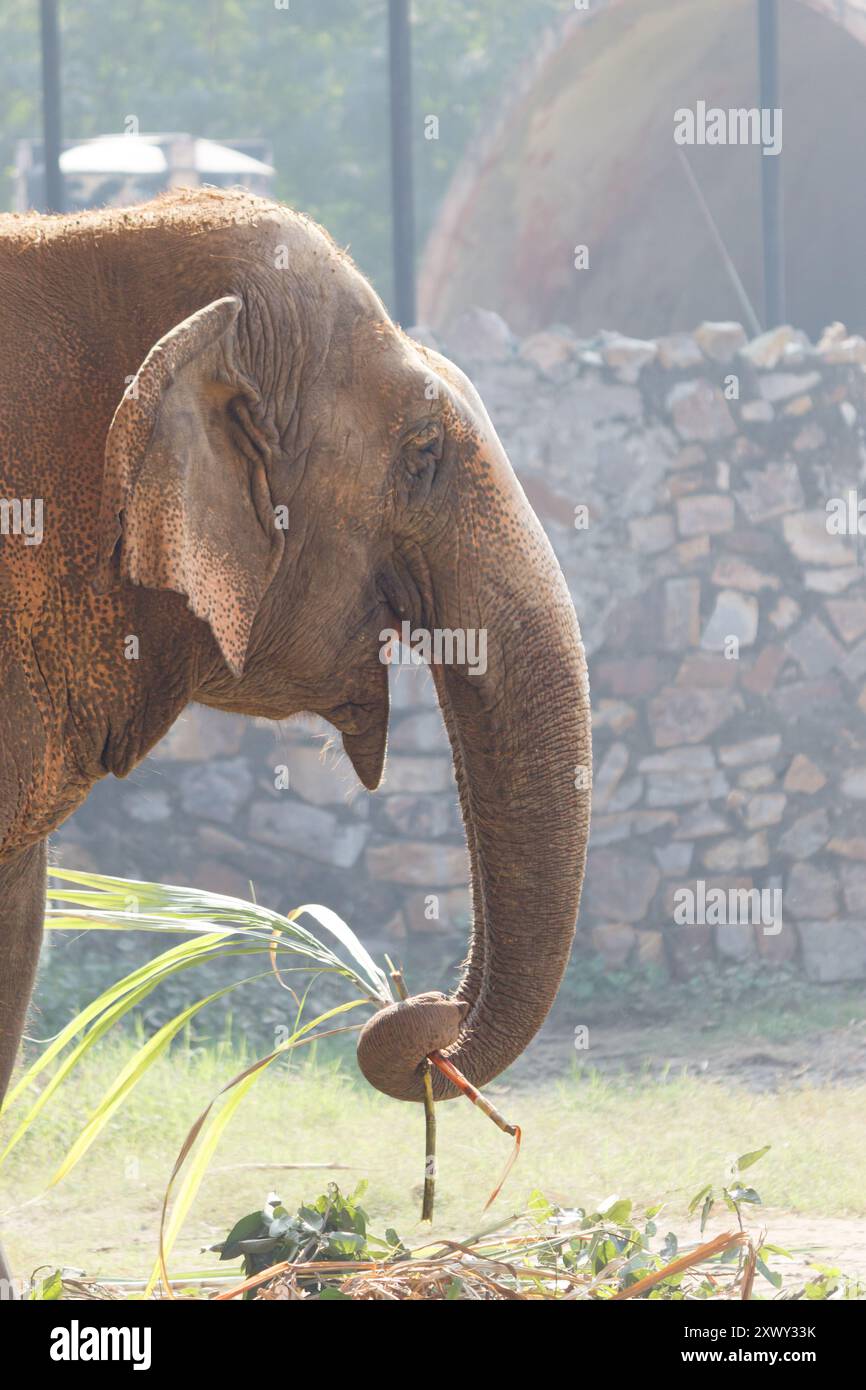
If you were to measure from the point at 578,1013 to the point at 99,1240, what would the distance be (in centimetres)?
237

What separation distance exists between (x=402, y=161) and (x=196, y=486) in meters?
5.06

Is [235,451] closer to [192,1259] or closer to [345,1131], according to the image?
[192,1259]

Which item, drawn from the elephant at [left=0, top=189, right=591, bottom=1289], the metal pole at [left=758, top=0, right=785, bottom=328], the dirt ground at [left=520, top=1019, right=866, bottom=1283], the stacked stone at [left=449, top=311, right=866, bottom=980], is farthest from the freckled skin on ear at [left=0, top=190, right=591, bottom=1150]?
the metal pole at [left=758, top=0, right=785, bottom=328]

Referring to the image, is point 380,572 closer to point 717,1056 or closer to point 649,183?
point 717,1056

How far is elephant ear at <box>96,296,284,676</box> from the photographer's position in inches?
75.5

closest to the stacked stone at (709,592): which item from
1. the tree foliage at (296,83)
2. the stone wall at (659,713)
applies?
the stone wall at (659,713)

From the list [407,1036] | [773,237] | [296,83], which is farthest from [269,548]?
[296,83]

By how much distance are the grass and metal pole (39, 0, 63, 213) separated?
2.95 m

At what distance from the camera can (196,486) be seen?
197 centimetres

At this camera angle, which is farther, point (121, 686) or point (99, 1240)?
point (99, 1240)

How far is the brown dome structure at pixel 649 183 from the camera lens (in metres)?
8.99

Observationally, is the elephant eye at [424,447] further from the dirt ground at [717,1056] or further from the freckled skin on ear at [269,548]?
the dirt ground at [717,1056]
